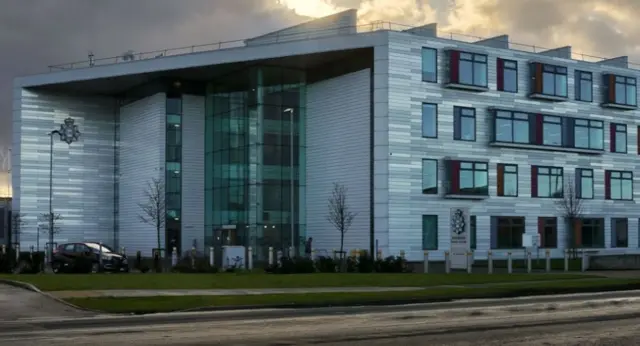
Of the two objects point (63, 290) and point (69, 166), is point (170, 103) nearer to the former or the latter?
point (69, 166)

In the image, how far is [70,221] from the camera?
68.8m

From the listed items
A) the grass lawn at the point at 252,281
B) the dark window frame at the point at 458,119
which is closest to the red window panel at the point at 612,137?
the dark window frame at the point at 458,119

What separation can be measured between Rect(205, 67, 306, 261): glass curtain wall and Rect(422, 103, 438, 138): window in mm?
8784

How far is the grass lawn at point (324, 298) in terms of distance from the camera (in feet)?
76.8

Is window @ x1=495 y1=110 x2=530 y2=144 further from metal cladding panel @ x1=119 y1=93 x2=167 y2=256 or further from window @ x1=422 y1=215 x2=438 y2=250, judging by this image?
metal cladding panel @ x1=119 y1=93 x2=167 y2=256

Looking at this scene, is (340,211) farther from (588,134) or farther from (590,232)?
(588,134)

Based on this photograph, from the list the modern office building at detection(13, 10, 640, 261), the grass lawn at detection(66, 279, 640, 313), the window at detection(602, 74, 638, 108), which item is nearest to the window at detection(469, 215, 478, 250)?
the modern office building at detection(13, 10, 640, 261)

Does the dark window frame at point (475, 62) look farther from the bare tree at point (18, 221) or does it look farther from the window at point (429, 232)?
the bare tree at point (18, 221)

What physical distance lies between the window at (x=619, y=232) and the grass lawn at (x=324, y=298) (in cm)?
3228

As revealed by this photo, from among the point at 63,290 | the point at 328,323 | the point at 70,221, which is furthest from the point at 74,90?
the point at 328,323

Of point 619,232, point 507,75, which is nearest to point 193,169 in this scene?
point 507,75

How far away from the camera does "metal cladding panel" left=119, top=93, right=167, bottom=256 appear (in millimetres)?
64500

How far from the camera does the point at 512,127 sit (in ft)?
192

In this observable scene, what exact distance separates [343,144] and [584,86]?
749 inches
